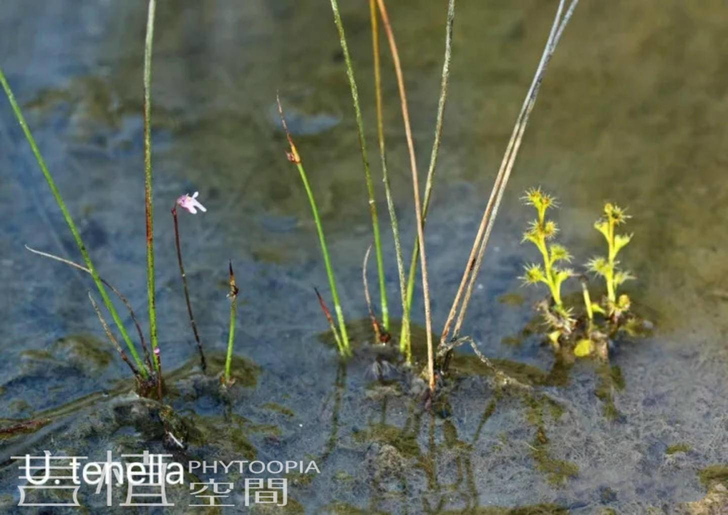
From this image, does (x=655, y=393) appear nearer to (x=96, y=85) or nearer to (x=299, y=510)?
(x=299, y=510)

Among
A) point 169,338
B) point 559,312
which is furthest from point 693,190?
point 169,338

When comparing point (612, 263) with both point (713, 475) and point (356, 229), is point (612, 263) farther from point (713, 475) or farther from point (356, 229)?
point (356, 229)

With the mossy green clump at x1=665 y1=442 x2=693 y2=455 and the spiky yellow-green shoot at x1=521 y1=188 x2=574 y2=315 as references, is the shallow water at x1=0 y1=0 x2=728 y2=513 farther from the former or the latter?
the spiky yellow-green shoot at x1=521 y1=188 x2=574 y2=315

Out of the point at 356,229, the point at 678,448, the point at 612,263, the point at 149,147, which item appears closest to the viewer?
the point at 149,147

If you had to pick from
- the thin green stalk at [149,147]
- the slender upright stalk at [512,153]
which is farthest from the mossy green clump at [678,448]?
the thin green stalk at [149,147]

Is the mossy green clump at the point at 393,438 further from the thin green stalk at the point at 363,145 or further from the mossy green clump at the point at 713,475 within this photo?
the mossy green clump at the point at 713,475

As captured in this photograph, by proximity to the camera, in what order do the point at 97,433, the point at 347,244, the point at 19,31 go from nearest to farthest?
the point at 97,433 < the point at 347,244 < the point at 19,31

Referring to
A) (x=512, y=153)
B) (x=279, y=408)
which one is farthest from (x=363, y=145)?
(x=279, y=408)

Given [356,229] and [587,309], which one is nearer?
[587,309]
